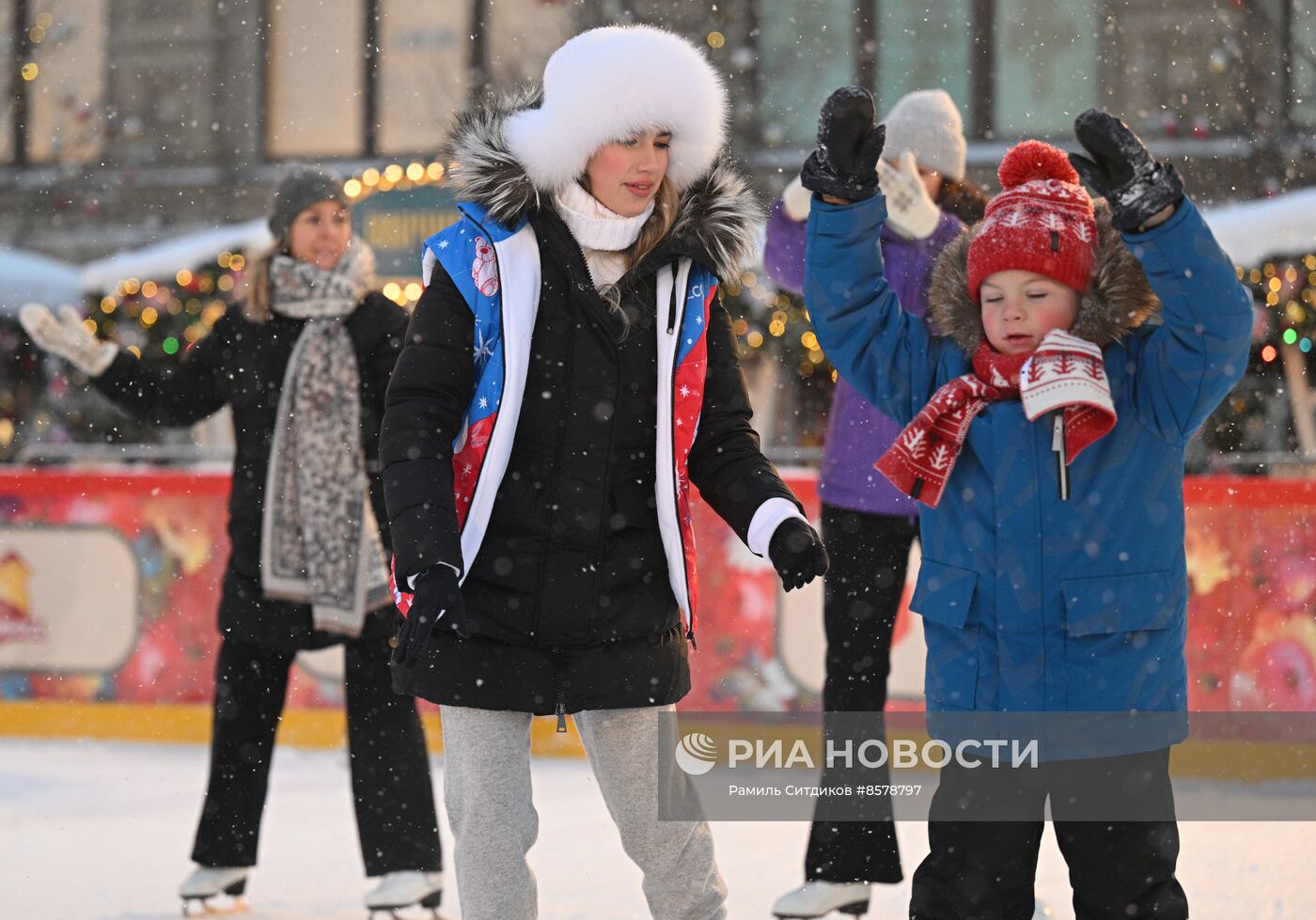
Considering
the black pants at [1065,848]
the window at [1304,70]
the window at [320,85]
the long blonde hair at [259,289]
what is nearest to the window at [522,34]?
the window at [320,85]

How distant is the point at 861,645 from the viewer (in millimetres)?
3359

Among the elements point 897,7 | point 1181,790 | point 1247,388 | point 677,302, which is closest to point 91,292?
point 897,7

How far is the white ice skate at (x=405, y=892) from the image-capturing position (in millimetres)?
3473

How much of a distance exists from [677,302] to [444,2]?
387 inches

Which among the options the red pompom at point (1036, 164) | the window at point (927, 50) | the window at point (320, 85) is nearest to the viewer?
the red pompom at point (1036, 164)

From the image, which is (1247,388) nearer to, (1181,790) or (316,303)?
(1181,790)

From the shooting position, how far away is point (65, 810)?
4812mm

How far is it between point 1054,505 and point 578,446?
718 mm

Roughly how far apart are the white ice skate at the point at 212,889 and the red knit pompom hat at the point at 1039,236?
220cm

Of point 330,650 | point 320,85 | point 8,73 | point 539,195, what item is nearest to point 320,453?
point 539,195

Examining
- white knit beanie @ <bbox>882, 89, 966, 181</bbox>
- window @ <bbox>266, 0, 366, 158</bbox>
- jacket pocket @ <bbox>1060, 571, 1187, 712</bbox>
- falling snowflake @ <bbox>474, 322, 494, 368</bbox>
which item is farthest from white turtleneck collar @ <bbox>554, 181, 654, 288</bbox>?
window @ <bbox>266, 0, 366, 158</bbox>

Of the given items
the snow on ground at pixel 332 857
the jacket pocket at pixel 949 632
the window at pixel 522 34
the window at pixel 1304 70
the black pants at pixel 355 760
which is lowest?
the snow on ground at pixel 332 857

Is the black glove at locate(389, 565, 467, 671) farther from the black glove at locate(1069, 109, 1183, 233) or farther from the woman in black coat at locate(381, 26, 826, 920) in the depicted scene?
the black glove at locate(1069, 109, 1183, 233)

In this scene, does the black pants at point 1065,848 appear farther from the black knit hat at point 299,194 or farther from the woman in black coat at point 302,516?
the black knit hat at point 299,194
